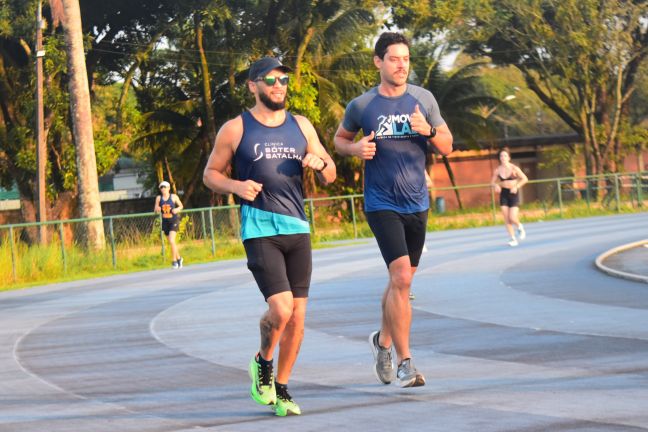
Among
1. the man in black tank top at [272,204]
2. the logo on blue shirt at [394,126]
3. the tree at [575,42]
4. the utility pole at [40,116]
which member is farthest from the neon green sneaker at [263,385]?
the tree at [575,42]

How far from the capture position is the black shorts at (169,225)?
28.2 meters

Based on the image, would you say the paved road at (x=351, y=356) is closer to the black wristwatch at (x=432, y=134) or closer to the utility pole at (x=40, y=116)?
the black wristwatch at (x=432, y=134)

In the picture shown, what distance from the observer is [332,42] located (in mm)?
45344

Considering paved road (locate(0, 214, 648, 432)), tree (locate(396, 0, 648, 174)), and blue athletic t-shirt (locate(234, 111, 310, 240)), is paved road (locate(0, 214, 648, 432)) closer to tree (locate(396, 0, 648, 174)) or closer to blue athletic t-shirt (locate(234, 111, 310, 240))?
blue athletic t-shirt (locate(234, 111, 310, 240))

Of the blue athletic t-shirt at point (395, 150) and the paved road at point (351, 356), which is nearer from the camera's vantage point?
the paved road at point (351, 356)

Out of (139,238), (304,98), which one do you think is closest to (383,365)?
(139,238)

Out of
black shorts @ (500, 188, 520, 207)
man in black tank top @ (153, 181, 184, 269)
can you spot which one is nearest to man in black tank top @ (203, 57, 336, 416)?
black shorts @ (500, 188, 520, 207)

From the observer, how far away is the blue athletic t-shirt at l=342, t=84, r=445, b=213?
8.51 m

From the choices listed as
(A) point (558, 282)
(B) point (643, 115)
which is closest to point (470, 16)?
(B) point (643, 115)

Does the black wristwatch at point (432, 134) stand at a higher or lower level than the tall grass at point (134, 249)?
higher

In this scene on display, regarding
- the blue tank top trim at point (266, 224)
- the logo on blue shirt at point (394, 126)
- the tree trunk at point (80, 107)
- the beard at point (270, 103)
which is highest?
the tree trunk at point (80, 107)

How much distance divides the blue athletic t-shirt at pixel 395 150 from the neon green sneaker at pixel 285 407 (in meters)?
1.59

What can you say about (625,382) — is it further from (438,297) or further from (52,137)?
(52,137)

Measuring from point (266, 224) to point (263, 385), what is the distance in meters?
0.92
